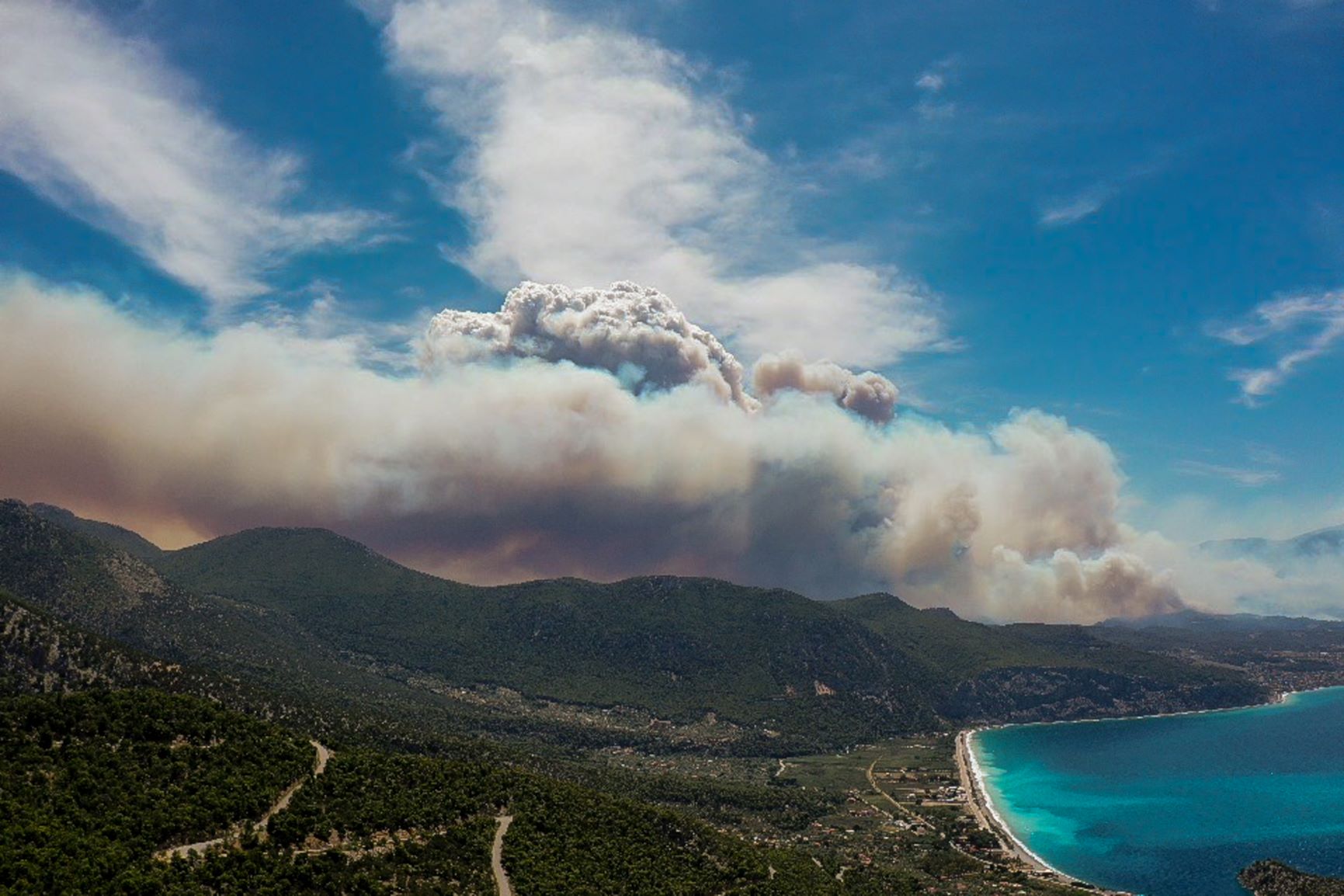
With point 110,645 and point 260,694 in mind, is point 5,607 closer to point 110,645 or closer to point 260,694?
point 110,645

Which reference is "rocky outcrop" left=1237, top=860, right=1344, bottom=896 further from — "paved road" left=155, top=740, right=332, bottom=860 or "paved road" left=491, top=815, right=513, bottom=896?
"paved road" left=155, top=740, right=332, bottom=860

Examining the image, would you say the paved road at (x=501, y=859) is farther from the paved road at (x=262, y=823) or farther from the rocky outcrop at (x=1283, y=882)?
the rocky outcrop at (x=1283, y=882)

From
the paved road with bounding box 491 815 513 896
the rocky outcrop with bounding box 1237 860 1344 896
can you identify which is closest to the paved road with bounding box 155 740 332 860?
the paved road with bounding box 491 815 513 896

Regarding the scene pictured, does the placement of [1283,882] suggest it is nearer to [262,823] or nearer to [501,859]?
[501,859]

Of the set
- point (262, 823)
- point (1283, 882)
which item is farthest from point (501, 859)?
point (1283, 882)

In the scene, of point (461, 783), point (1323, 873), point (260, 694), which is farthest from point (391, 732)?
point (1323, 873)

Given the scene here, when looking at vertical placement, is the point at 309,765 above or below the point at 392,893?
above

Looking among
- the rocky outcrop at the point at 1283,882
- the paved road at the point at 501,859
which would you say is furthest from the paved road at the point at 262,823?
the rocky outcrop at the point at 1283,882

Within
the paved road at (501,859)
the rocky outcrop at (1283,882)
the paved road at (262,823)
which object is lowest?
the rocky outcrop at (1283,882)

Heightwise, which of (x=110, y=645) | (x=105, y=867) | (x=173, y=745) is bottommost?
(x=105, y=867)
